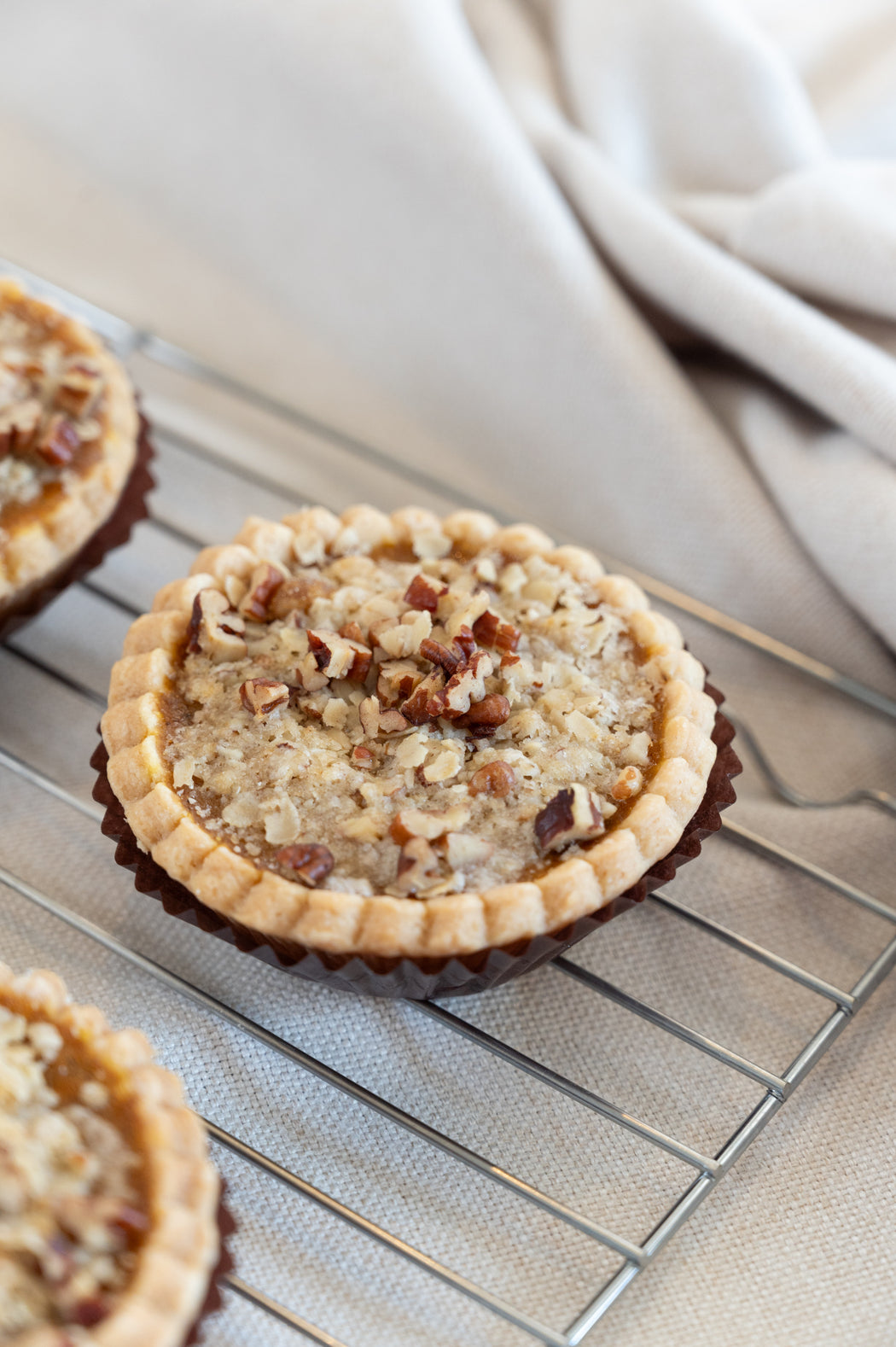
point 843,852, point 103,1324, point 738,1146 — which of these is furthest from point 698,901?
point 103,1324

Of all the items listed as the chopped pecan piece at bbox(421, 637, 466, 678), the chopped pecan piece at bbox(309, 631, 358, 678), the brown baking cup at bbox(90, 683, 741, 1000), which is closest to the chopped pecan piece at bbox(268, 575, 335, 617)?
the chopped pecan piece at bbox(309, 631, 358, 678)

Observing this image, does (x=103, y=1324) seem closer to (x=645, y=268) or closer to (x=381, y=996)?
(x=381, y=996)

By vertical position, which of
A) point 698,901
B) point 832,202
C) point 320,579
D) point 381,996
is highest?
point 832,202

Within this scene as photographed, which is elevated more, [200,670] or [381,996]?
[200,670]

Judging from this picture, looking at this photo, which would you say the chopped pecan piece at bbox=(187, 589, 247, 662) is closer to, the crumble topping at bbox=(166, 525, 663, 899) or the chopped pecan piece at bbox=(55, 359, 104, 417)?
the crumble topping at bbox=(166, 525, 663, 899)

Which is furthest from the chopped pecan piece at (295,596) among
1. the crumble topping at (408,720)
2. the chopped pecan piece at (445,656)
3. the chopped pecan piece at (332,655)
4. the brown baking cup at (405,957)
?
the brown baking cup at (405,957)

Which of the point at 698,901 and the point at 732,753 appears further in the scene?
the point at 698,901

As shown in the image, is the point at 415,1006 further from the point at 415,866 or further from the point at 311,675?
the point at 311,675
